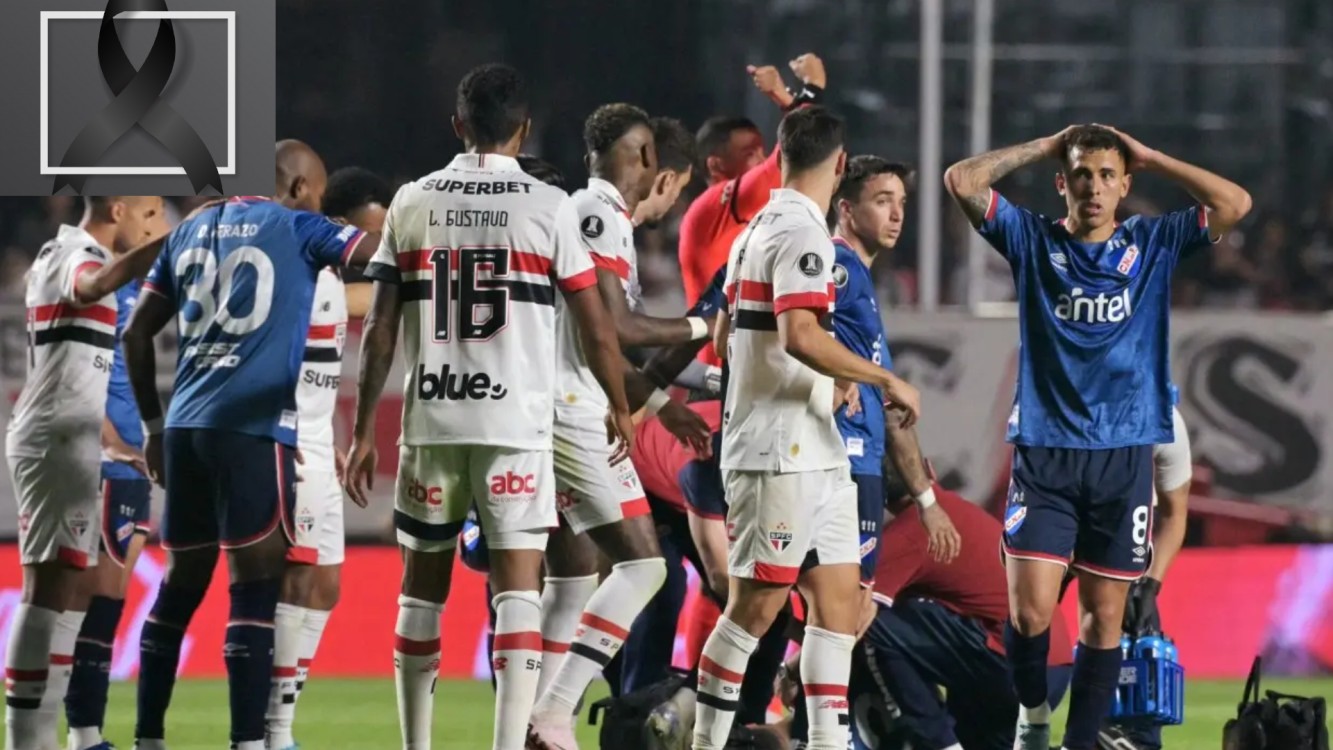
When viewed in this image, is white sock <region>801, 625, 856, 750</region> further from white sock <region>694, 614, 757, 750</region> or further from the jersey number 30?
the jersey number 30

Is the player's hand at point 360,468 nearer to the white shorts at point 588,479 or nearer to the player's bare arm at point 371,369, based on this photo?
the player's bare arm at point 371,369

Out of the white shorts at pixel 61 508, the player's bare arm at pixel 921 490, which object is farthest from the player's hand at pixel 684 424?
the white shorts at pixel 61 508

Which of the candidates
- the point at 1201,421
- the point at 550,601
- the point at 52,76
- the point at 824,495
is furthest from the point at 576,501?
the point at 52,76

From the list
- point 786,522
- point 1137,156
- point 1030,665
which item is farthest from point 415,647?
point 1137,156

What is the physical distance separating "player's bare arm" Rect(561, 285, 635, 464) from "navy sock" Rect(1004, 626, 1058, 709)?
1538mm

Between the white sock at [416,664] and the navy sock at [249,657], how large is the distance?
0.66 metres

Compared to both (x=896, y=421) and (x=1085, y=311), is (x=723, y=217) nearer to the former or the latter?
(x=896, y=421)

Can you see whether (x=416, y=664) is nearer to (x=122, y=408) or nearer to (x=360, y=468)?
(x=360, y=468)

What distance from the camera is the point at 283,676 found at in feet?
27.0

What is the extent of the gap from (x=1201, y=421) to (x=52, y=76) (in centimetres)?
757

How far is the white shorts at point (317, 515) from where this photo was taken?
8562 millimetres

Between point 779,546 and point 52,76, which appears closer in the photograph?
point 779,546

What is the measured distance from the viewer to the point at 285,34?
53.7 feet

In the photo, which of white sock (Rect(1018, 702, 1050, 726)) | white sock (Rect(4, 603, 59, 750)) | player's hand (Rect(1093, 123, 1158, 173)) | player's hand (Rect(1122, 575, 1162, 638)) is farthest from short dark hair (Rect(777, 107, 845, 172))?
white sock (Rect(4, 603, 59, 750))
